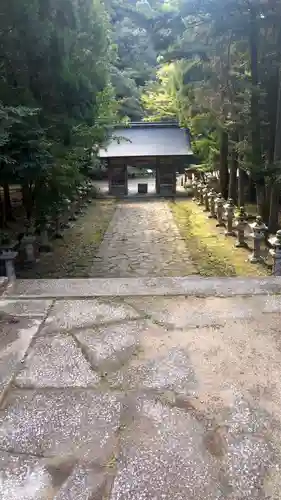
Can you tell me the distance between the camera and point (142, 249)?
1088 cm

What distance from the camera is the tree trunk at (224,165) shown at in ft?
50.8

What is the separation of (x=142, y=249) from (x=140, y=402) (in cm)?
836

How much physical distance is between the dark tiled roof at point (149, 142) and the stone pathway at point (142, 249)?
6.36 m

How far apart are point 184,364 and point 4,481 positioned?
1414 millimetres

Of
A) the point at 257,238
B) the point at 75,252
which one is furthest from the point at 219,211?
the point at 75,252

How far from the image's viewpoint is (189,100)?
57.1 ft

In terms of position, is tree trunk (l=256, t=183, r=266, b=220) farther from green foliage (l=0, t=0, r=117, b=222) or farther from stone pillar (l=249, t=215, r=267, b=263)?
green foliage (l=0, t=0, r=117, b=222)

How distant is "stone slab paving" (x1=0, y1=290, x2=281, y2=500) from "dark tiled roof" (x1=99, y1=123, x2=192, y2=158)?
18626 mm

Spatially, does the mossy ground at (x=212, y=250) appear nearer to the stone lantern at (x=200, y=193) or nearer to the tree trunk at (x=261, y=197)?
the tree trunk at (x=261, y=197)

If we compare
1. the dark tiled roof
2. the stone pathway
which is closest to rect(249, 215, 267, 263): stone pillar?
the stone pathway

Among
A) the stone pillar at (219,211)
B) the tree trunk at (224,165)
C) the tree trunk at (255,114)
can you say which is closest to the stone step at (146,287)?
the tree trunk at (255,114)

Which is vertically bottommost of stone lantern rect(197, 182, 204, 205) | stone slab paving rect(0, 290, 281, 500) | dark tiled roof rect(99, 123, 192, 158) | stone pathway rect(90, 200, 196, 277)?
stone pathway rect(90, 200, 196, 277)

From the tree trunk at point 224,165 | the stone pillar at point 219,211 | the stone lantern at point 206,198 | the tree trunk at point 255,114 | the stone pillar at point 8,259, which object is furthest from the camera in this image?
the stone lantern at point 206,198

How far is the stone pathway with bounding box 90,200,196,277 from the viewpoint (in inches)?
351
